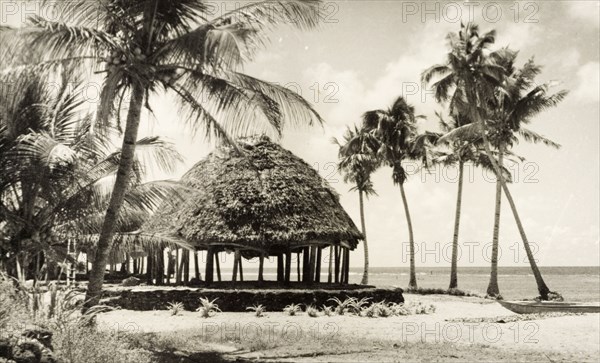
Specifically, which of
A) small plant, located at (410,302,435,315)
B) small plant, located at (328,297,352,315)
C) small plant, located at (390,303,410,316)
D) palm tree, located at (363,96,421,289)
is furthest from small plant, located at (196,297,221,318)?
palm tree, located at (363,96,421,289)

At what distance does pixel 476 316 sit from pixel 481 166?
13.2 meters

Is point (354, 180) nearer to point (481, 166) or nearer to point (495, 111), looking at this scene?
point (481, 166)

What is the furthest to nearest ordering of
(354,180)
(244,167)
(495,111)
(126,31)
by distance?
(354,180)
(495,111)
(244,167)
(126,31)

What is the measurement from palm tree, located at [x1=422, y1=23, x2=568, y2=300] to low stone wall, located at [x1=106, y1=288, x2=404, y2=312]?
996cm

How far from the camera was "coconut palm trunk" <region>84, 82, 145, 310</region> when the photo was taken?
8836 millimetres

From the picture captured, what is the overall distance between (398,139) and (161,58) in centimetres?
2126

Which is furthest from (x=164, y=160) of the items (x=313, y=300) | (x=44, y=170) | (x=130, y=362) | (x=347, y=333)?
(x=313, y=300)

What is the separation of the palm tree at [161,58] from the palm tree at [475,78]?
50.3ft

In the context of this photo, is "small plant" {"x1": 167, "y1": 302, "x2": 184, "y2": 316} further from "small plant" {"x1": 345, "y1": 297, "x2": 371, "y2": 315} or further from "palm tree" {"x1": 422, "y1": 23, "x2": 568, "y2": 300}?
"palm tree" {"x1": 422, "y1": 23, "x2": 568, "y2": 300}

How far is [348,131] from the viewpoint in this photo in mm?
33125

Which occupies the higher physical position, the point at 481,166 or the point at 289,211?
the point at 481,166

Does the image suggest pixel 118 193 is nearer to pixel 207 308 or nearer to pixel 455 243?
pixel 207 308

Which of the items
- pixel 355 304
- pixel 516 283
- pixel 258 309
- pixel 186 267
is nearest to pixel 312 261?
pixel 355 304

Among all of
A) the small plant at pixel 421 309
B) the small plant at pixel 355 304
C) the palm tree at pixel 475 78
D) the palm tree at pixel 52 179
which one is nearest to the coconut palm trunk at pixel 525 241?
the palm tree at pixel 475 78
